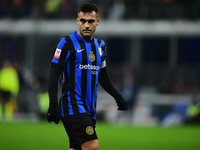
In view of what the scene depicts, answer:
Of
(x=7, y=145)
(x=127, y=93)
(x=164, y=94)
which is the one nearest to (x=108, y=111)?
(x=127, y=93)

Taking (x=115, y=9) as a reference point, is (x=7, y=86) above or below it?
below

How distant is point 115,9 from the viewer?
19.0 meters

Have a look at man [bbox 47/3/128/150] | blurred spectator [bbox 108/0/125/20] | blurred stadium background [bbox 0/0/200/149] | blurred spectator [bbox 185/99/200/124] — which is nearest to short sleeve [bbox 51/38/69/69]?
man [bbox 47/3/128/150]

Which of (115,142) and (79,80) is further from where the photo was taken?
(115,142)

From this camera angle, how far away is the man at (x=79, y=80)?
376cm

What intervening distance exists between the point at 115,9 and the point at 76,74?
1544 centimetres

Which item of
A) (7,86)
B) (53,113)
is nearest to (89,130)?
(53,113)

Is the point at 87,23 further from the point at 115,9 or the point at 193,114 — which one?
the point at 115,9

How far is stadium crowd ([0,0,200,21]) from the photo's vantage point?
18.0 m

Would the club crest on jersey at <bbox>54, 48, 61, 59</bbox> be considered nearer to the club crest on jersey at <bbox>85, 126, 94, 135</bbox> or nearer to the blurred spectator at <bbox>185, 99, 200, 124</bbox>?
the club crest on jersey at <bbox>85, 126, 94, 135</bbox>

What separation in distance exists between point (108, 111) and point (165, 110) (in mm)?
2378

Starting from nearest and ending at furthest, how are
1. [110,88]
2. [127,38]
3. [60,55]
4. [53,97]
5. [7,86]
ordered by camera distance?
[53,97] → [60,55] → [110,88] → [7,86] → [127,38]

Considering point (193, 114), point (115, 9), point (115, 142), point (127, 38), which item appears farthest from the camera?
point (127, 38)

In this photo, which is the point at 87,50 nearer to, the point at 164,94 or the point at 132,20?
the point at 164,94
